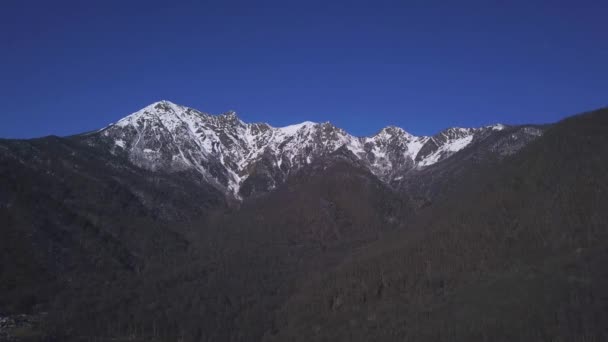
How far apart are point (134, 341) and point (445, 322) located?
362ft

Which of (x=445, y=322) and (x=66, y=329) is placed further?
(x=66, y=329)

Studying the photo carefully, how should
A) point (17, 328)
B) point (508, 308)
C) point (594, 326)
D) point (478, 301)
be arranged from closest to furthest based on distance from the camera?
point (594, 326) → point (508, 308) → point (478, 301) → point (17, 328)

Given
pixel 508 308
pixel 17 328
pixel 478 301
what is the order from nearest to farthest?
pixel 508 308
pixel 478 301
pixel 17 328

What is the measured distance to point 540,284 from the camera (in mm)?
176750

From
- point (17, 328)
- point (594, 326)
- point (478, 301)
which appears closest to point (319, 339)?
point (478, 301)

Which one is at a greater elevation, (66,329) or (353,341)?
(66,329)

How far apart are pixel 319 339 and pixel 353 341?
16.9 metres

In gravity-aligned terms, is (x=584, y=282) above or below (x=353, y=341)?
above

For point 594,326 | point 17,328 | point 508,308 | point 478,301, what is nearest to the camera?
point 594,326

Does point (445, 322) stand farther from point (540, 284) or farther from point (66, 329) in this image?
point (66, 329)

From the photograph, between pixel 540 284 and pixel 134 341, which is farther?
pixel 134 341

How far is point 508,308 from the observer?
549 ft

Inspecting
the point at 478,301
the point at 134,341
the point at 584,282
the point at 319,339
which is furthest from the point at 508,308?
the point at 134,341

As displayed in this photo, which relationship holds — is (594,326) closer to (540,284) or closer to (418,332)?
(540,284)
